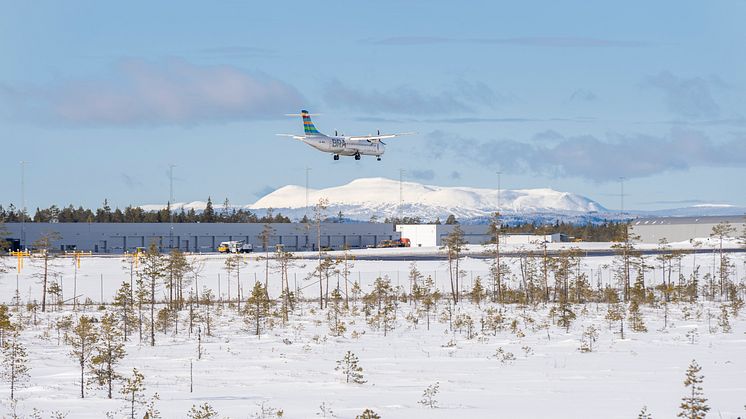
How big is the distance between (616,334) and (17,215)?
13697 cm

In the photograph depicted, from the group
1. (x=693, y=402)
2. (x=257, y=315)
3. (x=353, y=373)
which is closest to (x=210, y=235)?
(x=257, y=315)

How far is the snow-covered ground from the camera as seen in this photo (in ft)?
76.1

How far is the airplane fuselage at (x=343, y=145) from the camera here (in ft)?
287

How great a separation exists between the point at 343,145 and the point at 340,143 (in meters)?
0.44

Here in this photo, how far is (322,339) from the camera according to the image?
38344 mm

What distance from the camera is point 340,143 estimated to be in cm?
8856

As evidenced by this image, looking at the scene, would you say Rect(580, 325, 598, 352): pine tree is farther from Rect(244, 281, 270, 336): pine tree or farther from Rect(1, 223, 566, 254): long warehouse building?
Rect(1, 223, 566, 254): long warehouse building

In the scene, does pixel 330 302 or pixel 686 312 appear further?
pixel 330 302

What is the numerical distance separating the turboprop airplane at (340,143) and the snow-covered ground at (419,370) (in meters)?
40.5

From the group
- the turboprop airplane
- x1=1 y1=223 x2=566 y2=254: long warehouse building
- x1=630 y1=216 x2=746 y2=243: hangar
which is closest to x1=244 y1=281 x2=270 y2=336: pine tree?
the turboprop airplane

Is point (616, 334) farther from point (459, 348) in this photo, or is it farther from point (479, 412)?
point (479, 412)

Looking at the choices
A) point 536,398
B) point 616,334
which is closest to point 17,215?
point 616,334

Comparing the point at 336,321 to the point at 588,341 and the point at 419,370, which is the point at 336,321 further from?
the point at 419,370

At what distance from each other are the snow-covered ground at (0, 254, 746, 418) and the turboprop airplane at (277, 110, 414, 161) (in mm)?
40512
